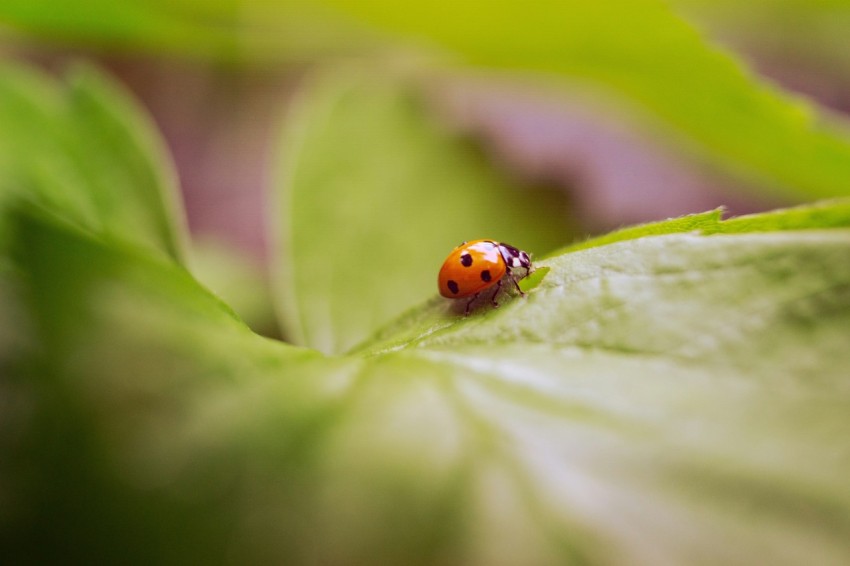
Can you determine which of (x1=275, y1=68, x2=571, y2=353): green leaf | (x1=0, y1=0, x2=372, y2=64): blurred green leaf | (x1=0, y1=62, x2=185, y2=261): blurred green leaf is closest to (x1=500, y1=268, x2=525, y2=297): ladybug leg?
(x1=275, y1=68, x2=571, y2=353): green leaf

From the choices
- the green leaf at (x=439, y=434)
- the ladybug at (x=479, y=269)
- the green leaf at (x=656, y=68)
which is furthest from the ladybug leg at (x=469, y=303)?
the green leaf at (x=656, y=68)

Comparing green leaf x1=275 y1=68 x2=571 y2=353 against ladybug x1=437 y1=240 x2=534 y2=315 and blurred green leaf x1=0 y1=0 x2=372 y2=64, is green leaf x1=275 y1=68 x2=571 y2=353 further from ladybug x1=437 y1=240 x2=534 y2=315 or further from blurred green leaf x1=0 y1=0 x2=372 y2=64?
blurred green leaf x1=0 y1=0 x2=372 y2=64

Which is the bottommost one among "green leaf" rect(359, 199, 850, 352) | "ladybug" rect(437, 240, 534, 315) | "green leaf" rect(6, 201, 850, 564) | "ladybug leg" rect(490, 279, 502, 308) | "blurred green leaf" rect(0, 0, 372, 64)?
"green leaf" rect(6, 201, 850, 564)

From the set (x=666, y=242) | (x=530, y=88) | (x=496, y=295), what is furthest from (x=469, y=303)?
(x=530, y=88)

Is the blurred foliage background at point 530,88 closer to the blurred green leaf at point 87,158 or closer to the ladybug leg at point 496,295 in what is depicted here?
the blurred green leaf at point 87,158

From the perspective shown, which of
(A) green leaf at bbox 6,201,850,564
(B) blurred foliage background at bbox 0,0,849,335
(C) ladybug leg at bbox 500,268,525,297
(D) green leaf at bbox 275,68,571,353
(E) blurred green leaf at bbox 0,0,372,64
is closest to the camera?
(A) green leaf at bbox 6,201,850,564
